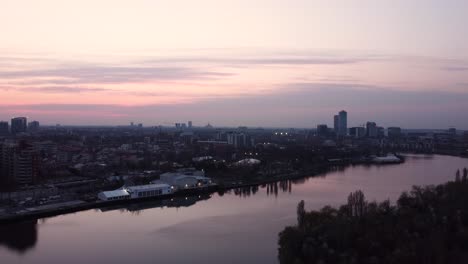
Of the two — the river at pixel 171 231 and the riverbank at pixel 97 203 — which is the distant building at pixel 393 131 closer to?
the riverbank at pixel 97 203

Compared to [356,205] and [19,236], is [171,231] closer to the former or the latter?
[19,236]

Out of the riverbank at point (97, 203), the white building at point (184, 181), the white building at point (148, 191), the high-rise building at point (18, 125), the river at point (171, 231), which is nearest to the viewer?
the river at point (171, 231)

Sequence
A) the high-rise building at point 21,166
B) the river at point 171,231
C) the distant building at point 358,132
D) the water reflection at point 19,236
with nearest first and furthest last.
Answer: the river at point 171,231
the water reflection at point 19,236
the high-rise building at point 21,166
the distant building at point 358,132

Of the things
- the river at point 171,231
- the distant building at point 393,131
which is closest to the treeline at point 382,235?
the river at point 171,231

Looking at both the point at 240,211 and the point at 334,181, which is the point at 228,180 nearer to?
the point at 334,181

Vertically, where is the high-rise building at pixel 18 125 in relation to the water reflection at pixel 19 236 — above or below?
above

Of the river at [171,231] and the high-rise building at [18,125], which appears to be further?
the high-rise building at [18,125]

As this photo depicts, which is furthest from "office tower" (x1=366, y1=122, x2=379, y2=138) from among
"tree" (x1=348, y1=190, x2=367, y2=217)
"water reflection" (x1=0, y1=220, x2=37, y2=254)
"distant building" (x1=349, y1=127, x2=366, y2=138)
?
"water reflection" (x1=0, y1=220, x2=37, y2=254)
